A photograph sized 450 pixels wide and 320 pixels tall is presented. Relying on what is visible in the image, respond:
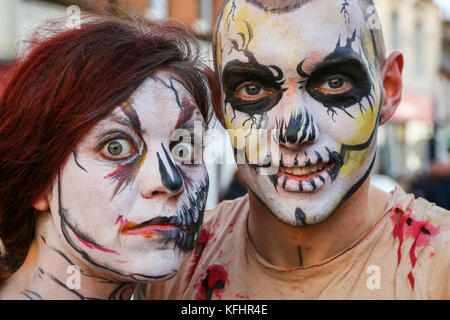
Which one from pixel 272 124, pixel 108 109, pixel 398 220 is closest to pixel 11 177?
pixel 108 109

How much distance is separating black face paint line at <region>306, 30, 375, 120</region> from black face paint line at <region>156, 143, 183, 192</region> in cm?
57

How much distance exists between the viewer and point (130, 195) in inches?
71.2

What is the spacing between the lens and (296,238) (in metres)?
2.18

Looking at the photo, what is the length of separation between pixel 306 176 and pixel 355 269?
44 cm

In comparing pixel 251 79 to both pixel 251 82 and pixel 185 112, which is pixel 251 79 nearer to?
pixel 251 82

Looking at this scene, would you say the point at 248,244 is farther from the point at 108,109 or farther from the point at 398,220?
the point at 108,109

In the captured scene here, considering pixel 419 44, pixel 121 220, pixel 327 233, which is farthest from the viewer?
pixel 419 44

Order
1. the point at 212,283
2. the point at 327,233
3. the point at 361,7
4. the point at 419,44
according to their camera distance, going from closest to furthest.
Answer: the point at 361,7 → the point at 327,233 → the point at 212,283 → the point at 419,44

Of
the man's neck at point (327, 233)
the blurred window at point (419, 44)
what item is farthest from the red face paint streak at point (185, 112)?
the blurred window at point (419, 44)

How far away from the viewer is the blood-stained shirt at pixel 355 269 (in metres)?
1.93

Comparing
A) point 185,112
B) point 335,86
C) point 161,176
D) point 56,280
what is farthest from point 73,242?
point 335,86

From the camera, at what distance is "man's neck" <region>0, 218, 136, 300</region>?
1.94 m

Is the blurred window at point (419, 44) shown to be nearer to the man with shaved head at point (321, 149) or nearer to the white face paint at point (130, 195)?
the man with shaved head at point (321, 149)

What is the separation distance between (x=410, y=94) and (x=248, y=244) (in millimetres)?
14878
